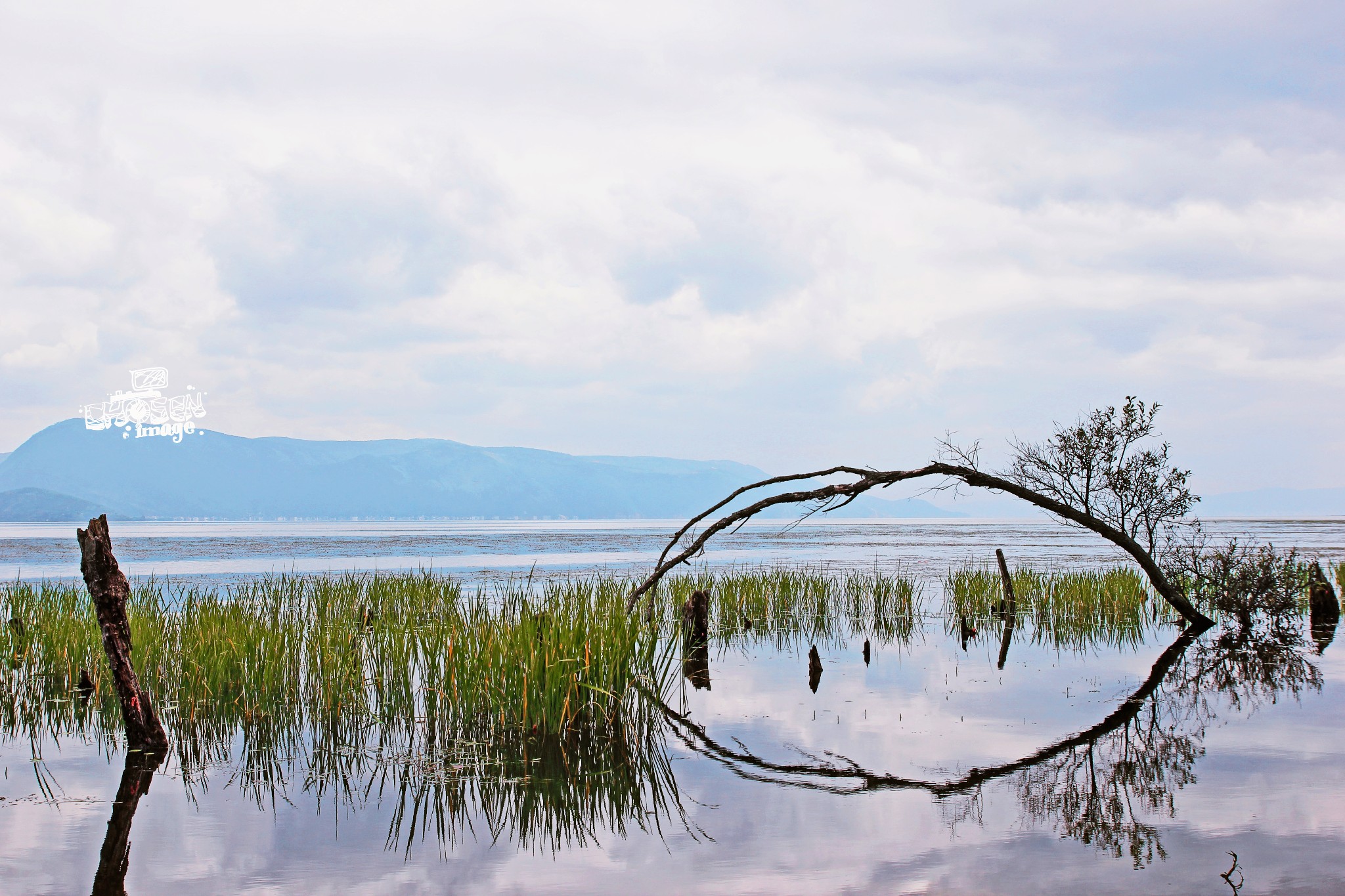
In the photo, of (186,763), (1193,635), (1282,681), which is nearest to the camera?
(186,763)

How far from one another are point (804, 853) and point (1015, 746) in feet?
12.3

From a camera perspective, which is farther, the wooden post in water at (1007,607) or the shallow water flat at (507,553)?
the shallow water flat at (507,553)

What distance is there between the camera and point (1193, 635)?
17.7 m

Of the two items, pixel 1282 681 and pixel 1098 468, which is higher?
pixel 1098 468

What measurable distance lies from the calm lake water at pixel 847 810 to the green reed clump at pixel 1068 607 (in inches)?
194

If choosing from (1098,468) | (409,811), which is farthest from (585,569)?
(409,811)

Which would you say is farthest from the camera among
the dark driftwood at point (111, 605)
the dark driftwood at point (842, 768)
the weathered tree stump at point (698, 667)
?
the weathered tree stump at point (698, 667)

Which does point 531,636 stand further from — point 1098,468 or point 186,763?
point 1098,468

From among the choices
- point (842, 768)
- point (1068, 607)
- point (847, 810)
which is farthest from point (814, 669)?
point (1068, 607)

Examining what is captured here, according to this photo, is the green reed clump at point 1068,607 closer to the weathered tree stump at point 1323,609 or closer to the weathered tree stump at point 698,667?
the weathered tree stump at point 1323,609

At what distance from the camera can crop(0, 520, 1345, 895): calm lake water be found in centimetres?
642

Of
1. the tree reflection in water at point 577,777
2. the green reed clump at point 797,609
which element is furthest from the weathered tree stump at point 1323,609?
the tree reflection in water at point 577,777

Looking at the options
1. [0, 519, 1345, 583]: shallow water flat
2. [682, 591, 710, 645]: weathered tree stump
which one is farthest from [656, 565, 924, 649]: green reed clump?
[0, 519, 1345, 583]: shallow water flat

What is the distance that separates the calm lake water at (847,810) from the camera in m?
6.42
